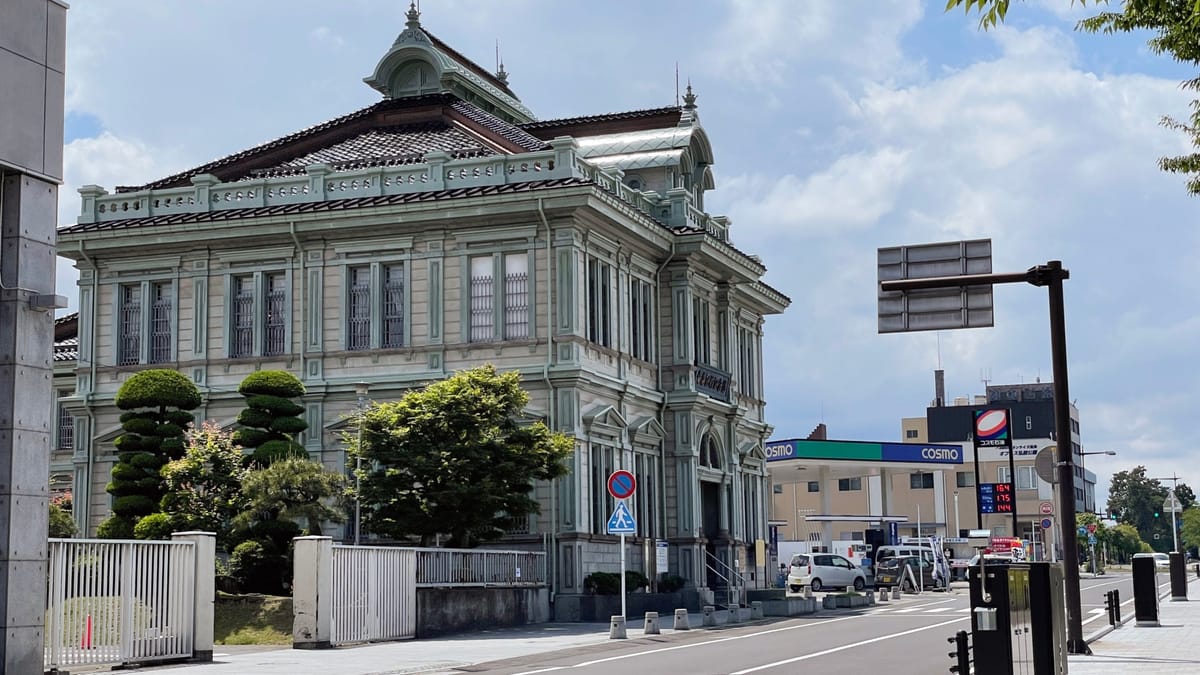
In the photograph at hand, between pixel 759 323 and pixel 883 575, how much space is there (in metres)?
13.8

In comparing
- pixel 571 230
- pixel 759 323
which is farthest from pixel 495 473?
pixel 759 323

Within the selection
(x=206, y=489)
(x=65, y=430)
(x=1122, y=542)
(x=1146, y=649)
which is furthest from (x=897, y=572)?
(x=1122, y=542)

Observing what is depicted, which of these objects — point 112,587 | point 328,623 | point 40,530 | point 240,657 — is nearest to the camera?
point 40,530

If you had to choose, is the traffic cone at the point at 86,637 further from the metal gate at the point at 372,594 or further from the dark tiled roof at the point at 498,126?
the dark tiled roof at the point at 498,126

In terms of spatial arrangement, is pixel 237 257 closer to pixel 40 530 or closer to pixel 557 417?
pixel 557 417

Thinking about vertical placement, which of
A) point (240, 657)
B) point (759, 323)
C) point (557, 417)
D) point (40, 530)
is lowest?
point (240, 657)

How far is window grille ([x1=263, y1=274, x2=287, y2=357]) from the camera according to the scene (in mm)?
43438

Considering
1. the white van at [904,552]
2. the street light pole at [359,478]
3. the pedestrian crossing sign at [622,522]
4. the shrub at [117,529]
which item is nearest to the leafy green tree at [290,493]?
the street light pole at [359,478]

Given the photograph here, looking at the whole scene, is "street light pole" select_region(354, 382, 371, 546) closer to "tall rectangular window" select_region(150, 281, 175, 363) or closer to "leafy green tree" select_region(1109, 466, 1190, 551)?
"tall rectangular window" select_region(150, 281, 175, 363)

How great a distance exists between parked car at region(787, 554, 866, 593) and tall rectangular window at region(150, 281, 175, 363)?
2555 cm

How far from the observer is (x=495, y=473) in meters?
35.6

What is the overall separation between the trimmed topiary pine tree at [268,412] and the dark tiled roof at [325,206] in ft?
19.5

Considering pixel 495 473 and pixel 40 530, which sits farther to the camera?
pixel 495 473

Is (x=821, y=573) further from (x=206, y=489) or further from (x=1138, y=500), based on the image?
(x=1138, y=500)
